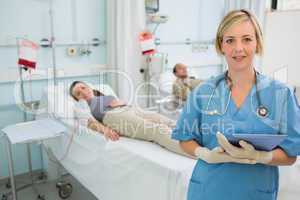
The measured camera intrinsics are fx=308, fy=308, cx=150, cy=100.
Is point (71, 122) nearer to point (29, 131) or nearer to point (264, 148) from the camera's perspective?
point (29, 131)

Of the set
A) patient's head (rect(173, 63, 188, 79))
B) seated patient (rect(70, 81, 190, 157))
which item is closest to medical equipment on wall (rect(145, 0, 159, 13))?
patient's head (rect(173, 63, 188, 79))

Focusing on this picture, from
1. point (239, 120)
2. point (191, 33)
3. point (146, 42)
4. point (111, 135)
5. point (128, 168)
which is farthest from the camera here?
point (191, 33)

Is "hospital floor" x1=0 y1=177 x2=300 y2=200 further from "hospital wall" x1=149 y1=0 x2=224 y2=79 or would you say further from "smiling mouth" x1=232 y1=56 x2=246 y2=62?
"smiling mouth" x1=232 y1=56 x2=246 y2=62

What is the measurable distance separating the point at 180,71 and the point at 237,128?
251 cm

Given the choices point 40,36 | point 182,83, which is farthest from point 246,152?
point 182,83

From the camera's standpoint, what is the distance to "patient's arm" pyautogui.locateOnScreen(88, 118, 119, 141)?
2.08 meters

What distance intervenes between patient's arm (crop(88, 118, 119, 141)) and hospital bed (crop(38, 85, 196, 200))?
1.9 inches

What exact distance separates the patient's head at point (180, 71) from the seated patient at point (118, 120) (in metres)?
1.12

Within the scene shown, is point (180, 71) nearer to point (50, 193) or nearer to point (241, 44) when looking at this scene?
point (50, 193)

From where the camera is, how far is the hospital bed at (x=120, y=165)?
151 centimetres

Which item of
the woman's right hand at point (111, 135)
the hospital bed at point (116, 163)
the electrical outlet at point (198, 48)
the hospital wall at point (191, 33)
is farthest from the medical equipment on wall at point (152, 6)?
the woman's right hand at point (111, 135)

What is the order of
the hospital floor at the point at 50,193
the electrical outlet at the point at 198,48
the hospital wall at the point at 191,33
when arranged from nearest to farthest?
the hospital floor at the point at 50,193
the hospital wall at the point at 191,33
the electrical outlet at the point at 198,48

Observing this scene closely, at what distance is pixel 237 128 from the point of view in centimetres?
111

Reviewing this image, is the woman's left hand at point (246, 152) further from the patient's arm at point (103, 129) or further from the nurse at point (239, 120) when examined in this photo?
the patient's arm at point (103, 129)
